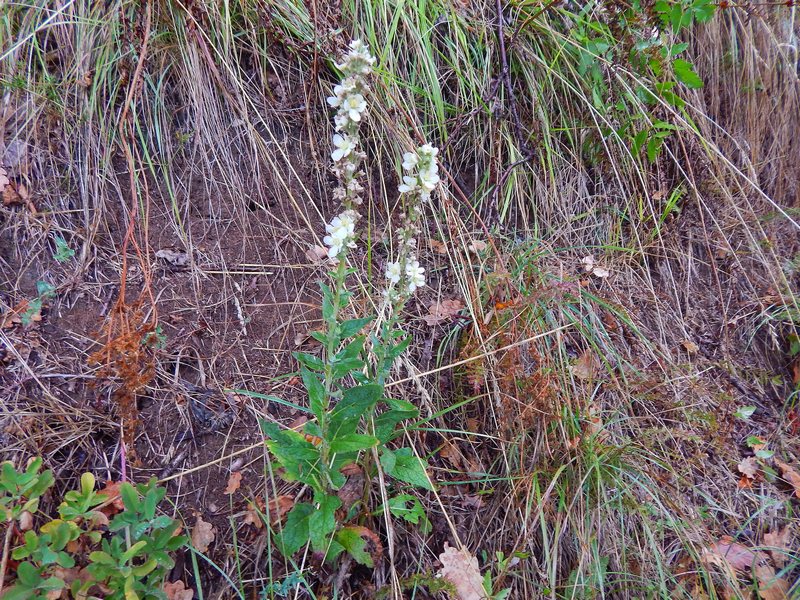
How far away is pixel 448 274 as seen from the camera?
233cm

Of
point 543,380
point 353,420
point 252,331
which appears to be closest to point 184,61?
point 252,331

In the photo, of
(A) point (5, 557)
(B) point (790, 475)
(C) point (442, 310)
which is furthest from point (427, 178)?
(B) point (790, 475)

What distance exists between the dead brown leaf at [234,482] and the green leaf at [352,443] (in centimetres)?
56

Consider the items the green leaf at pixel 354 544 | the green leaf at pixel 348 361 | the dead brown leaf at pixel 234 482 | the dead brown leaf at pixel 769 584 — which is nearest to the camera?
the green leaf at pixel 348 361

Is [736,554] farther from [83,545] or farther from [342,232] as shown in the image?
[83,545]

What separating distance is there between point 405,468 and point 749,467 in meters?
1.76

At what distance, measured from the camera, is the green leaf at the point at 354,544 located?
4.88 ft

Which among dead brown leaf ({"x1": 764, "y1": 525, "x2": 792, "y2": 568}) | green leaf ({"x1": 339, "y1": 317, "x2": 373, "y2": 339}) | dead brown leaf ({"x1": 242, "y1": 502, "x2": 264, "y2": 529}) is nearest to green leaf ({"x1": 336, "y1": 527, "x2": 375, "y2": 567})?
dead brown leaf ({"x1": 242, "y1": 502, "x2": 264, "y2": 529})

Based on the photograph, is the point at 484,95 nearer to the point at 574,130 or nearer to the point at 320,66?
the point at 574,130

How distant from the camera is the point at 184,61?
7.44 feet

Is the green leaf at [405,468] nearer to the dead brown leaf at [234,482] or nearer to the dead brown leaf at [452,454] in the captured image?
the dead brown leaf at [452,454]

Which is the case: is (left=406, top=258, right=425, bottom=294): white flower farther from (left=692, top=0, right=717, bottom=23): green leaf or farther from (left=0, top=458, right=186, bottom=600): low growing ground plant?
(left=692, top=0, right=717, bottom=23): green leaf

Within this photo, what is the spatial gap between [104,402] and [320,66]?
186 centimetres

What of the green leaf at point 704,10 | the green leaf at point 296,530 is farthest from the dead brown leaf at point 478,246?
the green leaf at point 704,10
